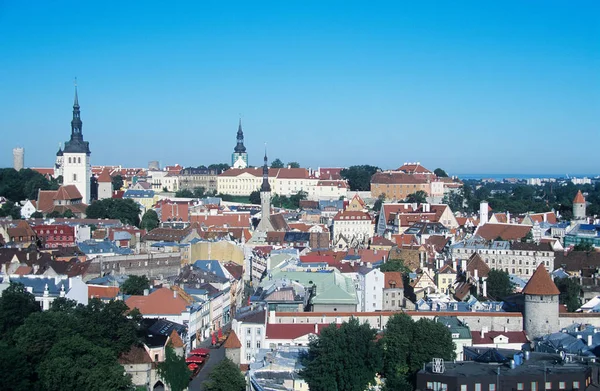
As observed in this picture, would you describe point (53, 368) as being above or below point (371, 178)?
below

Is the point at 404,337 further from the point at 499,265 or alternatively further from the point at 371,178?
the point at 371,178

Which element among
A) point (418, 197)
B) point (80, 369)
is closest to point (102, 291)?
point (80, 369)

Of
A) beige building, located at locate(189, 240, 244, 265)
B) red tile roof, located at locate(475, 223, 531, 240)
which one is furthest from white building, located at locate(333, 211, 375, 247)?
beige building, located at locate(189, 240, 244, 265)

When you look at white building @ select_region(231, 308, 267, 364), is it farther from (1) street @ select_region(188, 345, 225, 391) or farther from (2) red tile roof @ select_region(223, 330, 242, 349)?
(2) red tile roof @ select_region(223, 330, 242, 349)

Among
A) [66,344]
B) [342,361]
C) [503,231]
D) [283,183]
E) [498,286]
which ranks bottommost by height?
[342,361]

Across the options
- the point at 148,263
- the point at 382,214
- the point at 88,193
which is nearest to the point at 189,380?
the point at 148,263

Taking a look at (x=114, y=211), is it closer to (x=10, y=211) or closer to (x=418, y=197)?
(x=10, y=211)
